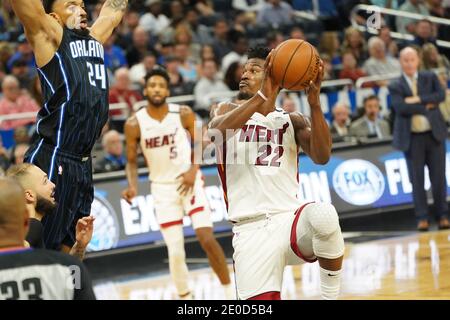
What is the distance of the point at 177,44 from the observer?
16125mm

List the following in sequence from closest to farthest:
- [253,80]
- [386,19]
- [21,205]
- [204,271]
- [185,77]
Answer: [21,205] < [253,80] < [204,271] < [185,77] < [386,19]

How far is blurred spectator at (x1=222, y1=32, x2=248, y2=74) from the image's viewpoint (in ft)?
53.4

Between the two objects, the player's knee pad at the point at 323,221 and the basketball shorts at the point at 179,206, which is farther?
the basketball shorts at the point at 179,206

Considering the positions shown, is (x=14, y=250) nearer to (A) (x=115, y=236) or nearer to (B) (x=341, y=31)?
(A) (x=115, y=236)

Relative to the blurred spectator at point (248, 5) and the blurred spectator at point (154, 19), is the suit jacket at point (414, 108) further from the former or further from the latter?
the blurred spectator at point (248, 5)

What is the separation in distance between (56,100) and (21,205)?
250 cm

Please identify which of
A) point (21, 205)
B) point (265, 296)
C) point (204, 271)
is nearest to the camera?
point (21, 205)

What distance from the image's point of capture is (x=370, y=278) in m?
10.1

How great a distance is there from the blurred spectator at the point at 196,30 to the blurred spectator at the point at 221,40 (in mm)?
158

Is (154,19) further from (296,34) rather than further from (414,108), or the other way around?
(414,108)

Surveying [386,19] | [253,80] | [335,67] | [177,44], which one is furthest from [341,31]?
[253,80]

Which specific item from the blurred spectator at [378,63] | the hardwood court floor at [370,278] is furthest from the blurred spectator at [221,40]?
the hardwood court floor at [370,278]

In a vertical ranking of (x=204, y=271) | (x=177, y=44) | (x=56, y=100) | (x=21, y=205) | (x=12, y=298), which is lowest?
(x=204, y=271)

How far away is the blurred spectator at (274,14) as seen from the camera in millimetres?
18781
